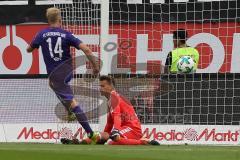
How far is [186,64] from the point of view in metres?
11.0

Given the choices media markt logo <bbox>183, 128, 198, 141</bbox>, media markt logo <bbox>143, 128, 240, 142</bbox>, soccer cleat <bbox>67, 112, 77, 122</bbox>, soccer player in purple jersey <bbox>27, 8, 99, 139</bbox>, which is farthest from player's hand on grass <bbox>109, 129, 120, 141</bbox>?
media markt logo <bbox>183, 128, 198, 141</bbox>

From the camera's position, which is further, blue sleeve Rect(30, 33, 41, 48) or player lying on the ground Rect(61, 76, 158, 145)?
blue sleeve Rect(30, 33, 41, 48)

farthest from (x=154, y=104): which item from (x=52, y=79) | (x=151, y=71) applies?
(x=52, y=79)

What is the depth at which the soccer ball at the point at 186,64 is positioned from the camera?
10930 millimetres

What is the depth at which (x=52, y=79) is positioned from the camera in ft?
33.0

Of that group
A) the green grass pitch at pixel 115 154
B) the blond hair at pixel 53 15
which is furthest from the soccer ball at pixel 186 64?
the green grass pitch at pixel 115 154

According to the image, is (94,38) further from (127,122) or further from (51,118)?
(127,122)

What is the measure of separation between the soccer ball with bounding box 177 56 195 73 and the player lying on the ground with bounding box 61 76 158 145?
4.72 ft

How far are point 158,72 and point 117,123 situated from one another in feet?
7.33

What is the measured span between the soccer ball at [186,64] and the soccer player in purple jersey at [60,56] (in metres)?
1.67

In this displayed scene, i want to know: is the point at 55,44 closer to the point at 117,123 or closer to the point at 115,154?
the point at 117,123

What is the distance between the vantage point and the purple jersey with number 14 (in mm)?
9712

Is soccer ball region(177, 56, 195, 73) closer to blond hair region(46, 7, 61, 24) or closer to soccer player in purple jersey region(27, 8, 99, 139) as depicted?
soccer player in purple jersey region(27, 8, 99, 139)

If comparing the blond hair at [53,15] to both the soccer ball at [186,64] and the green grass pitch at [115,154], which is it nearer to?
the soccer ball at [186,64]
